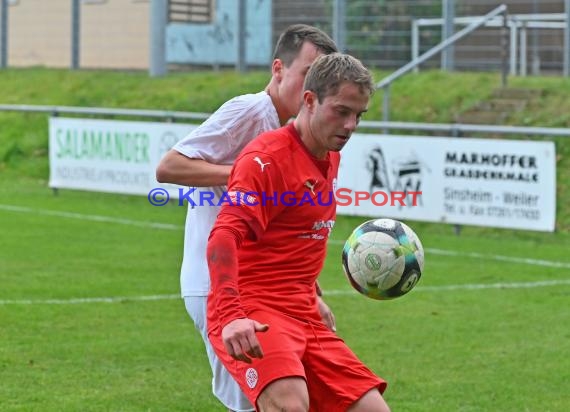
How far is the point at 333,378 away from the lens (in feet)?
16.1

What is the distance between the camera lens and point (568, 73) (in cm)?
2047

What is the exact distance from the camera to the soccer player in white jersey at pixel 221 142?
212 inches

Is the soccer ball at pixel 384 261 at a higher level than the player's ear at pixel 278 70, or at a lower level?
lower

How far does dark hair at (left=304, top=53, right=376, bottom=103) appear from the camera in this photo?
4.77 m

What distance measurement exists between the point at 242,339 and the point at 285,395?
1.19 feet

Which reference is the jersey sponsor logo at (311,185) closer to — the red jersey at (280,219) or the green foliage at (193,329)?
the red jersey at (280,219)

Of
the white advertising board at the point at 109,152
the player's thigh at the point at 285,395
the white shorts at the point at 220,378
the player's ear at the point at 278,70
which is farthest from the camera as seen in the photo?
the white advertising board at the point at 109,152

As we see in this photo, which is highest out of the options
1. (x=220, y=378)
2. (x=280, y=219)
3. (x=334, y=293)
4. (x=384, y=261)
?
(x=280, y=219)

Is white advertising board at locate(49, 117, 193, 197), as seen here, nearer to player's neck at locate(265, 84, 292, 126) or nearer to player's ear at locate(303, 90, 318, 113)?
player's neck at locate(265, 84, 292, 126)

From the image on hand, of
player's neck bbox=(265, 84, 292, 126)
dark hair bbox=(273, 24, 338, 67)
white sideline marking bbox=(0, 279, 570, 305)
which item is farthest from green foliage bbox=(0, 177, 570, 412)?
dark hair bbox=(273, 24, 338, 67)

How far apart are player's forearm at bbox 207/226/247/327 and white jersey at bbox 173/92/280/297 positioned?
837 mm

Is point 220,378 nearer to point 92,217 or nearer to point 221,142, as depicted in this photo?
point 221,142

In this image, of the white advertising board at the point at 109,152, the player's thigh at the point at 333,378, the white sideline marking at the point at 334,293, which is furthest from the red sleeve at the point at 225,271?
the white advertising board at the point at 109,152

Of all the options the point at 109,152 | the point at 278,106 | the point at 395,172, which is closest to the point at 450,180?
the point at 395,172
